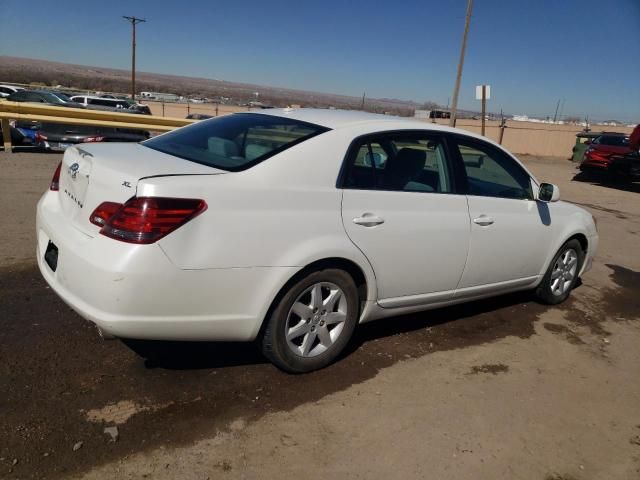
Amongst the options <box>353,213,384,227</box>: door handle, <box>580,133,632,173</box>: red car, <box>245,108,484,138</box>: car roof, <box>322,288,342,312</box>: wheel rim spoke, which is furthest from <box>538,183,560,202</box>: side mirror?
<box>580,133,632,173</box>: red car

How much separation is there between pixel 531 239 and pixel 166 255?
3.13 m

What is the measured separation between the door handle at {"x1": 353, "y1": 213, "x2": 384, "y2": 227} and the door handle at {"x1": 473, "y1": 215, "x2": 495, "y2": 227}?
965 mm

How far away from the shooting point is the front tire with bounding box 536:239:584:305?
4.97 m

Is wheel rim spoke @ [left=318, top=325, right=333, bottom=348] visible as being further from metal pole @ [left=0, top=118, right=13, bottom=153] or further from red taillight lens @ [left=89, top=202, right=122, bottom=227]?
metal pole @ [left=0, top=118, right=13, bottom=153]

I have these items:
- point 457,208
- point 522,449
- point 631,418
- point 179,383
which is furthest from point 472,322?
point 179,383

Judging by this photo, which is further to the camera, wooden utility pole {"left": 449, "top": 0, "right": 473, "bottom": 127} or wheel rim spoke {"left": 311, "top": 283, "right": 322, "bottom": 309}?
wooden utility pole {"left": 449, "top": 0, "right": 473, "bottom": 127}

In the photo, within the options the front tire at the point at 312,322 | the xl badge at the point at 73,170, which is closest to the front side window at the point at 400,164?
the front tire at the point at 312,322

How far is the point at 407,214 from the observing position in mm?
3545

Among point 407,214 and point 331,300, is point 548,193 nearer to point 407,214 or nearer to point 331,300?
point 407,214

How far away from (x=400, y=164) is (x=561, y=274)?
7.88ft

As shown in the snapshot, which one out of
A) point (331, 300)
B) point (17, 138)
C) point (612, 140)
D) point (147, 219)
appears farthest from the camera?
point (612, 140)

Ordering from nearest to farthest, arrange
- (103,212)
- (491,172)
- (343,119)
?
1. (103,212)
2. (343,119)
3. (491,172)

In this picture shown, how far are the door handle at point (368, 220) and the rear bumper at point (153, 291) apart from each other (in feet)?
1.82

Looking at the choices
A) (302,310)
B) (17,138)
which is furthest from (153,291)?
(17,138)
